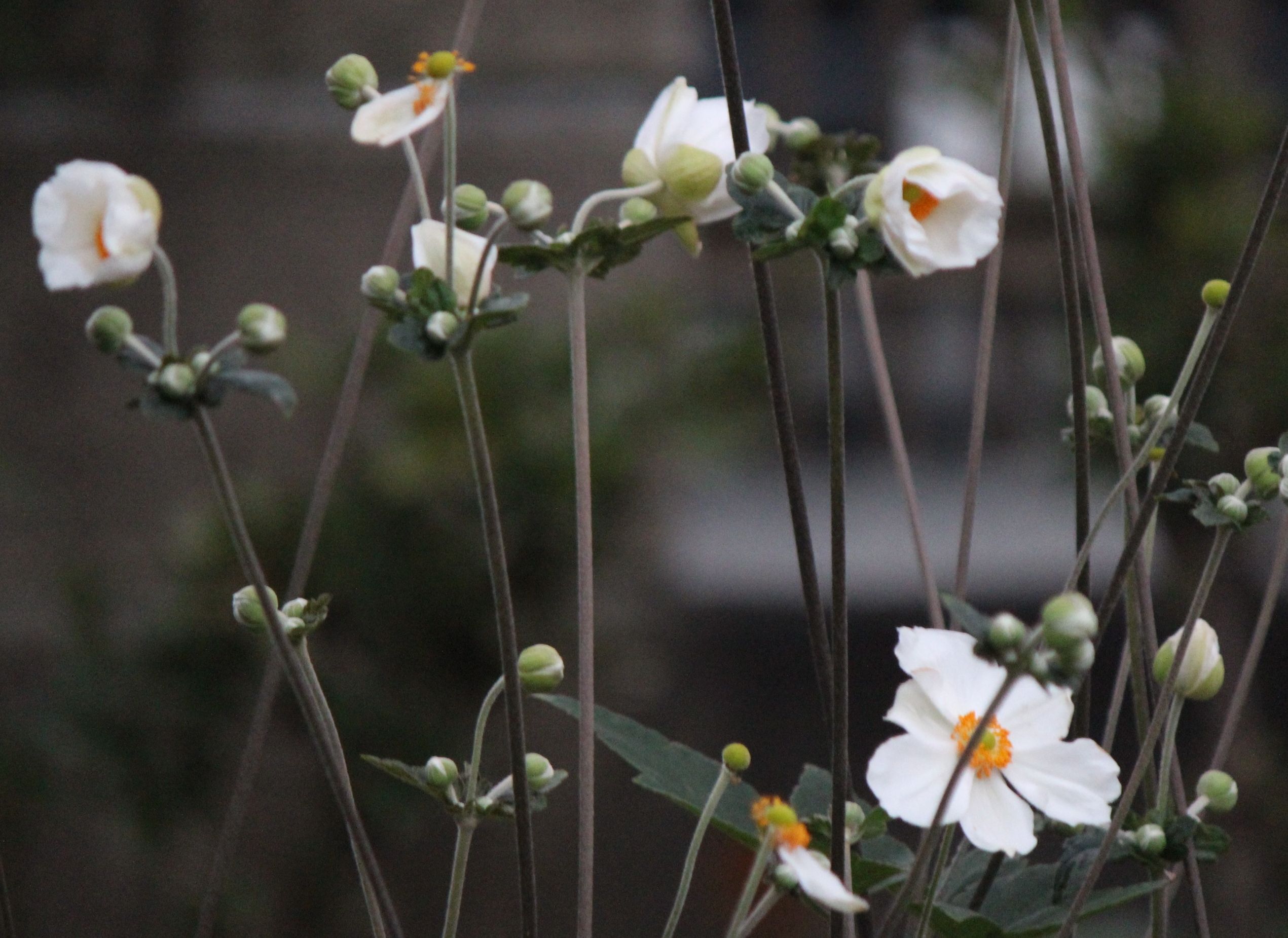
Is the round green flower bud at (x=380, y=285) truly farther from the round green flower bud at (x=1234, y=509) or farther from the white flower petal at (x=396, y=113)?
the round green flower bud at (x=1234, y=509)

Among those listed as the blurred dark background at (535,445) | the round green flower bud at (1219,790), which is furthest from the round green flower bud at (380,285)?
the blurred dark background at (535,445)

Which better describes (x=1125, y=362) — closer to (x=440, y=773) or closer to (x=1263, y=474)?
(x=1263, y=474)

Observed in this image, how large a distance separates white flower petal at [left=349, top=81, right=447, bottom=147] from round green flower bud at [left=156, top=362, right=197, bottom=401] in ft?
0.22

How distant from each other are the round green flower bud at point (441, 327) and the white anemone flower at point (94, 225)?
52 millimetres

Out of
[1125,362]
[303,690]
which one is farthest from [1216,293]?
[303,690]

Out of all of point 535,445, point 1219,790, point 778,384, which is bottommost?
point 535,445

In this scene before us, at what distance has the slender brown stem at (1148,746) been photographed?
28cm

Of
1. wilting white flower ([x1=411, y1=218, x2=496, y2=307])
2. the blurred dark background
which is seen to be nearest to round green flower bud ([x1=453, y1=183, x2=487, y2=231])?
wilting white flower ([x1=411, y1=218, x2=496, y2=307])

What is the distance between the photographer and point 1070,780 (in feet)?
0.98

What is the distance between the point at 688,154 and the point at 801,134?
124 mm

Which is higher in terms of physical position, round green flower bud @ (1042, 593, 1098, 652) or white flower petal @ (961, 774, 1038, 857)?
round green flower bud @ (1042, 593, 1098, 652)

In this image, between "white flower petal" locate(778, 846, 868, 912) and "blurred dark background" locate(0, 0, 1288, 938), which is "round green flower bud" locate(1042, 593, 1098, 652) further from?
"blurred dark background" locate(0, 0, 1288, 938)

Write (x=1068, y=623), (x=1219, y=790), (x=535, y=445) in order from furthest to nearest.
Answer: (x=535, y=445) → (x=1219, y=790) → (x=1068, y=623)

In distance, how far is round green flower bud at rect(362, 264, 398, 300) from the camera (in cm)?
26
